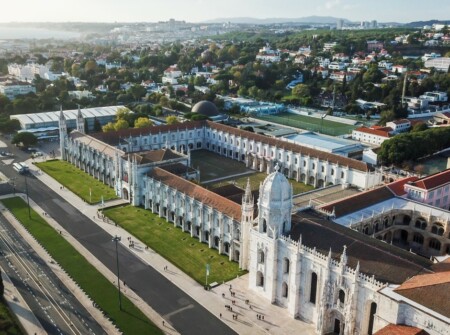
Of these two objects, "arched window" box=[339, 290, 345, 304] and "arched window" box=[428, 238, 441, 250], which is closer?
"arched window" box=[339, 290, 345, 304]

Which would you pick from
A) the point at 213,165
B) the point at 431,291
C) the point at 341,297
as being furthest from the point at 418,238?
the point at 213,165

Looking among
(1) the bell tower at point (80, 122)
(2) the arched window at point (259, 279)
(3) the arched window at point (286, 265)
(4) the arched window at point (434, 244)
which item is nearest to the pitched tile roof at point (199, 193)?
(2) the arched window at point (259, 279)

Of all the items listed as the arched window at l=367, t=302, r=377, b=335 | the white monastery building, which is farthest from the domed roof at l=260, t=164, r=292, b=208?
the arched window at l=367, t=302, r=377, b=335

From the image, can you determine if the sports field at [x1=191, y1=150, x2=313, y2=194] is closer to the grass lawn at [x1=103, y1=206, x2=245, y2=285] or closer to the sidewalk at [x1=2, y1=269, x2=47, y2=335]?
the grass lawn at [x1=103, y1=206, x2=245, y2=285]

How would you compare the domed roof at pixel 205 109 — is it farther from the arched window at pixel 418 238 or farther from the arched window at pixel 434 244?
the arched window at pixel 434 244

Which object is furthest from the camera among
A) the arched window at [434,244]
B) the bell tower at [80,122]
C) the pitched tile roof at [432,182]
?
the bell tower at [80,122]
